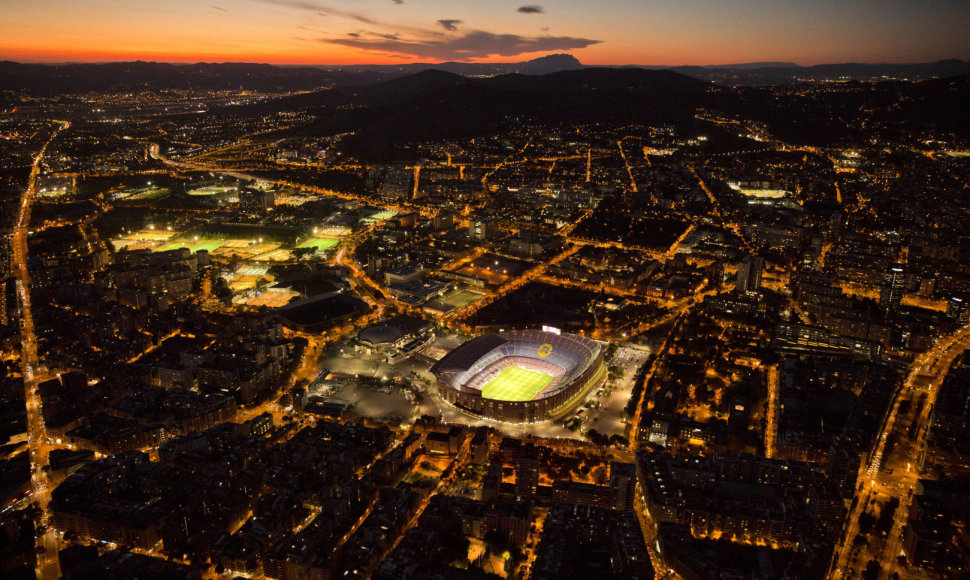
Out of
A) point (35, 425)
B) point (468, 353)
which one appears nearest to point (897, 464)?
point (468, 353)

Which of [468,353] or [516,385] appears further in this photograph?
[468,353]

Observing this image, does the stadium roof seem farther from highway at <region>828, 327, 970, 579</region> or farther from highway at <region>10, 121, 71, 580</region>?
highway at <region>828, 327, 970, 579</region>

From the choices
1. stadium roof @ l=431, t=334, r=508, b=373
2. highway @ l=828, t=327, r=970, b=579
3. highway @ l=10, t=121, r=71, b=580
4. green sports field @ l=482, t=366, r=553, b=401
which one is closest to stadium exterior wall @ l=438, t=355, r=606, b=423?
green sports field @ l=482, t=366, r=553, b=401

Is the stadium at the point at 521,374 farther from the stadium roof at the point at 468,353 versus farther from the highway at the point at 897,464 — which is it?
the highway at the point at 897,464

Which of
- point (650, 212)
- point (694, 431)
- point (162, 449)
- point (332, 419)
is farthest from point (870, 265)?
point (162, 449)

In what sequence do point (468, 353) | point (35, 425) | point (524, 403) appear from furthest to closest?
1. point (468, 353)
2. point (35, 425)
3. point (524, 403)

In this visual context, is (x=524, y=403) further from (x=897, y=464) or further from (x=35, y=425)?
(x=35, y=425)
